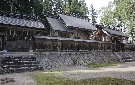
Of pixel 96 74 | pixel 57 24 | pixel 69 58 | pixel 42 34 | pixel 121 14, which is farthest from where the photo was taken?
pixel 121 14

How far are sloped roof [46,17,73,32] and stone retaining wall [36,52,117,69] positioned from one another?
343 inches

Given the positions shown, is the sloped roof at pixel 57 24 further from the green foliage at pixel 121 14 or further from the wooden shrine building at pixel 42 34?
the green foliage at pixel 121 14

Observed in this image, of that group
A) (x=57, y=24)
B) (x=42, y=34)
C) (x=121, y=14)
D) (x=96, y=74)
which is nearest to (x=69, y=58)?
(x=42, y=34)

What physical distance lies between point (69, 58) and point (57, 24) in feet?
41.4

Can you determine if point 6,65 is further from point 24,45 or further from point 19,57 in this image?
point 24,45

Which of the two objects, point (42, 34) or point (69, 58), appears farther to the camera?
point (42, 34)

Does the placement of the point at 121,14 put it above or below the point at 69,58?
above

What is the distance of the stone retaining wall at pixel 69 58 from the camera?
25.9 m

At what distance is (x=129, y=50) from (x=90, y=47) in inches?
756

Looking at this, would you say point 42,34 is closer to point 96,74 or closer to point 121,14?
point 96,74

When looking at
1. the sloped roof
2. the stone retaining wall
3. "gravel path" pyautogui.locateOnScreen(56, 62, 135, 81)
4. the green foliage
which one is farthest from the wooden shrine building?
→ the green foliage

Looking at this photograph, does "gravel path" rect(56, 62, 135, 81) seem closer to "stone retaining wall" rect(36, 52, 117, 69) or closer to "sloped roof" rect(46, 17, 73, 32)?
"stone retaining wall" rect(36, 52, 117, 69)

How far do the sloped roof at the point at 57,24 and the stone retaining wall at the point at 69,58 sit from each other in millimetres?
8701

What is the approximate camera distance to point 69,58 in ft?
98.5
